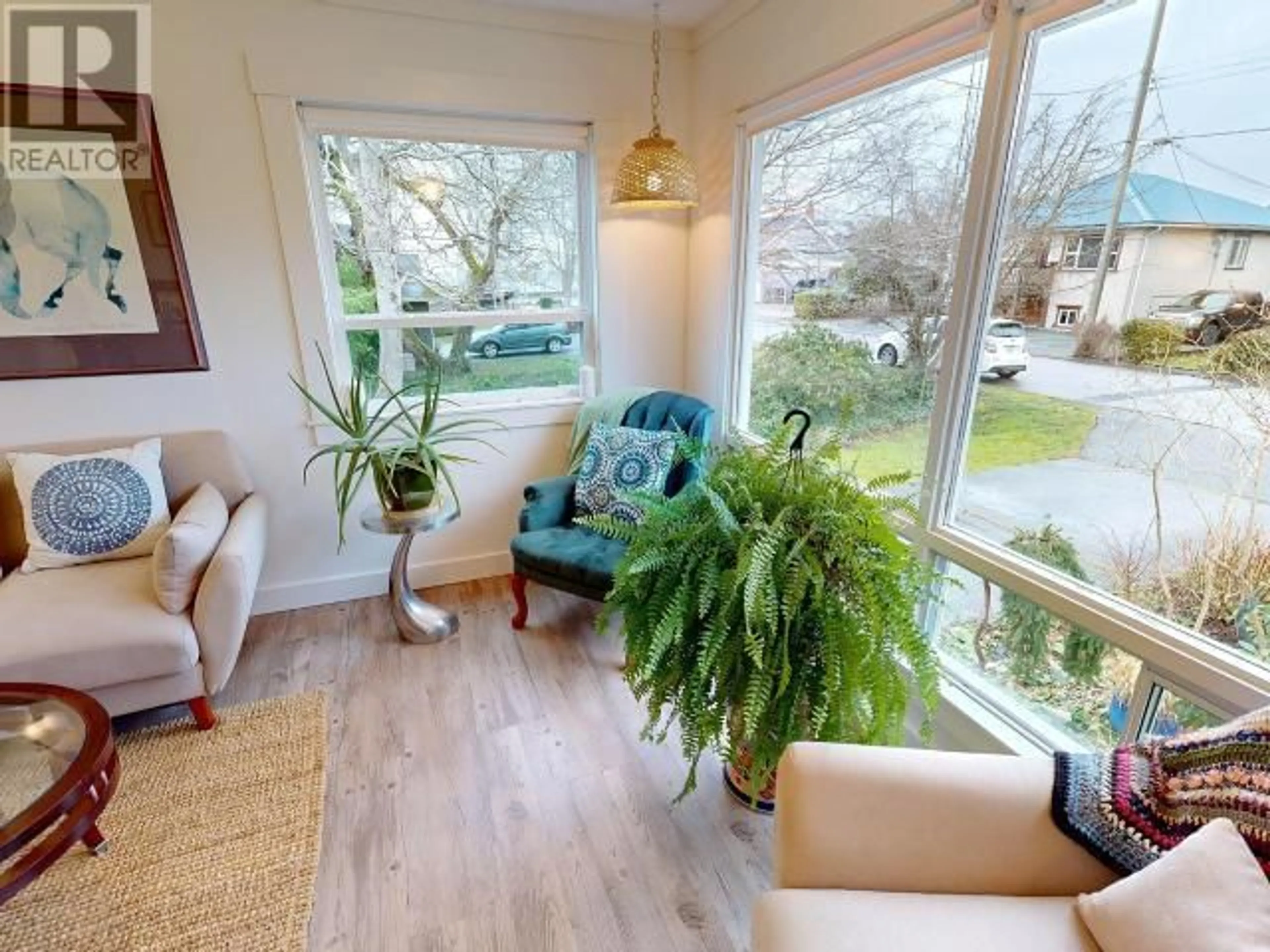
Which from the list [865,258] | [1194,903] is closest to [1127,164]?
[865,258]

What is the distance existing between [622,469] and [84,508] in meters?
1.77

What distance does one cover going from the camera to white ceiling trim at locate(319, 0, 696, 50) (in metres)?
2.10

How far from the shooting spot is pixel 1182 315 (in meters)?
1.15

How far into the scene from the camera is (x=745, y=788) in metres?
1.59

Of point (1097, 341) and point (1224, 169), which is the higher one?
point (1224, 169)

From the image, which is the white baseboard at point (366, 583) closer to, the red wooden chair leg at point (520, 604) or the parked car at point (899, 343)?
the red wooden chair leg at point (520, 604)

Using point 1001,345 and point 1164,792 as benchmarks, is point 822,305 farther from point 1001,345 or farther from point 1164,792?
point 1164,792

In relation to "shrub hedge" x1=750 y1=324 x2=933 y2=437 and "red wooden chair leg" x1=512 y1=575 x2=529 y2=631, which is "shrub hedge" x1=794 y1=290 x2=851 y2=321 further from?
"red wooden chair leg" x1=512 y1=575 x2=529 y2=631

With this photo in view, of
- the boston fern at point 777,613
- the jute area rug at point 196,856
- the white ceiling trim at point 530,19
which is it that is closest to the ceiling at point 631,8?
the white ceiling trim at point 530,19

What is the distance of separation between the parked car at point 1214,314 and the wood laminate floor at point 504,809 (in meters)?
1.46

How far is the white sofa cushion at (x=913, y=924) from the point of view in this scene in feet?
2.74

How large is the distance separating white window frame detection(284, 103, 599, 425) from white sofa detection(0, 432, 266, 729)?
0.89 meters

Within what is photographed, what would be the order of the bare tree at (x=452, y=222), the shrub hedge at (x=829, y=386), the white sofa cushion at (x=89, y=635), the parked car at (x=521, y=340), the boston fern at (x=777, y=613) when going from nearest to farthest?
the boston fern at (x=777, y=613)
the white sofa cushion at (x=89, y=635)
the shrub hedge at (x=829, y=386)
the bare tree at (x=452, y=222)
the parked car at (x=521, y=340)

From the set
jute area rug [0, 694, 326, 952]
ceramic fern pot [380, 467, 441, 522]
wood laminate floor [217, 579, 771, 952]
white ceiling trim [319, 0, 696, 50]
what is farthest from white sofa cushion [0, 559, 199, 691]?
white ceiling trim [319, 0, 696, 50]
